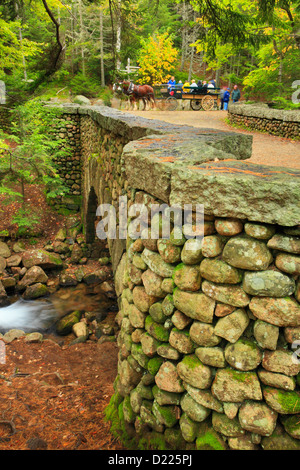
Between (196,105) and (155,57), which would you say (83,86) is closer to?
(155,57)

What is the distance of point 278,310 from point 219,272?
1.22ft

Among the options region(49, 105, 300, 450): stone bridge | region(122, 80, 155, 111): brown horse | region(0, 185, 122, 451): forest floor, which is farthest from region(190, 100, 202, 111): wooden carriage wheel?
region(49, 105, 300, 450): stone bridge

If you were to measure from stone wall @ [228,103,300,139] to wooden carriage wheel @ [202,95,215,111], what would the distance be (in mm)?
6629

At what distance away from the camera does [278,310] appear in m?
1.84

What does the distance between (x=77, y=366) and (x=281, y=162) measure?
16.4 feet

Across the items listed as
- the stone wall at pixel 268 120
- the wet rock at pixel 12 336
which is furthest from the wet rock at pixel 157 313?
the stone wall at pixel 268 120

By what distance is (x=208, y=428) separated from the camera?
218 cm

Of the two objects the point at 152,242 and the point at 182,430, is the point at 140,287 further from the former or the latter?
the point at 182,430

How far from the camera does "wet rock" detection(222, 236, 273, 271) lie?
186 centimetres

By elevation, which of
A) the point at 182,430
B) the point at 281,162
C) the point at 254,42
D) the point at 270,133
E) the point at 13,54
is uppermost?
the point at 13,54

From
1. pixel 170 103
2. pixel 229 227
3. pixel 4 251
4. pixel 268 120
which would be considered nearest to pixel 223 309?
pixel 229 227

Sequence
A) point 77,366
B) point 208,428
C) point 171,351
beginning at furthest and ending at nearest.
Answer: point 77,366 < point 171,351 < point 208,428

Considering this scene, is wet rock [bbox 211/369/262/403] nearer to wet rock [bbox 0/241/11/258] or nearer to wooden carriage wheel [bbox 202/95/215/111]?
wet rock [bbox 0/241/11/258]

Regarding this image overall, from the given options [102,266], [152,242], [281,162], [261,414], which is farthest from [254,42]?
[102,266]
